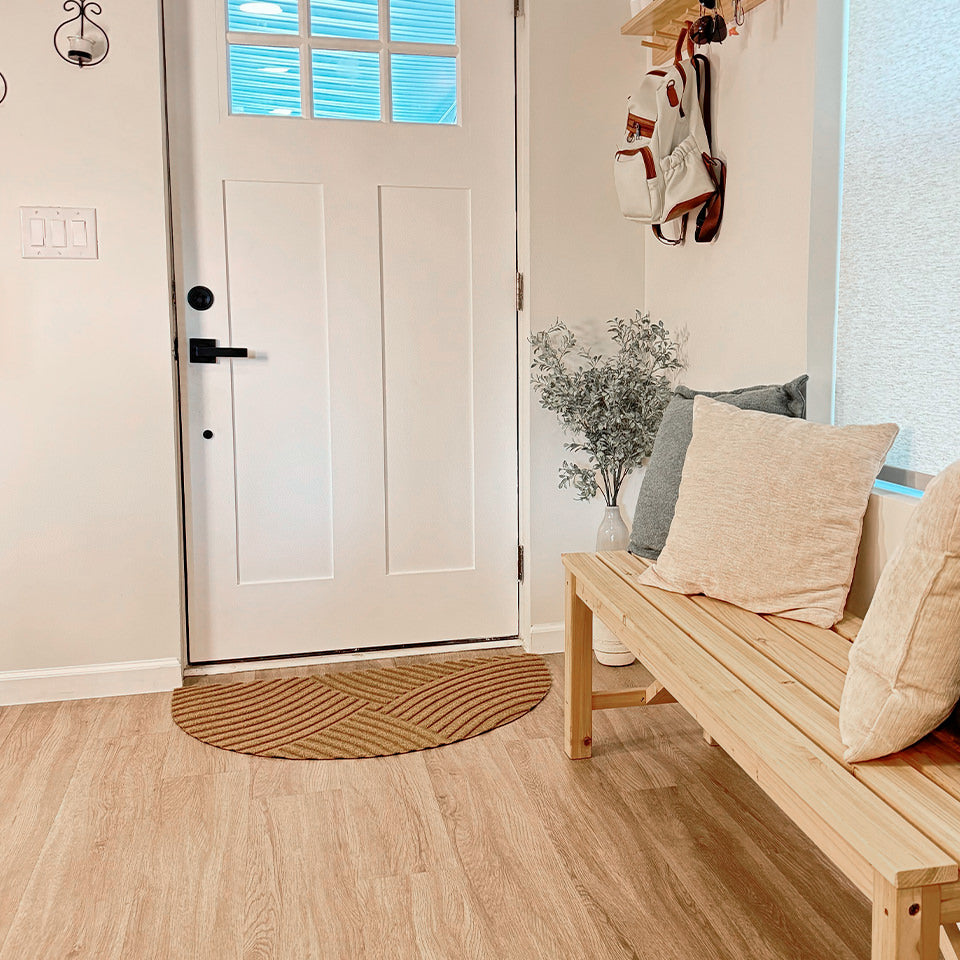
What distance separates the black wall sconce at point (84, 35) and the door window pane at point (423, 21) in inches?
33.4

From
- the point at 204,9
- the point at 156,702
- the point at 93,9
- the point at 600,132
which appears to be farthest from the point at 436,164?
the point at 156,702

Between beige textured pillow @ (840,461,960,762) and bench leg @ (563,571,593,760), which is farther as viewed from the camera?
bench leg @ (563,571,593,760)

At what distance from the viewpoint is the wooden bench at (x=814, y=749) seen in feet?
3.44

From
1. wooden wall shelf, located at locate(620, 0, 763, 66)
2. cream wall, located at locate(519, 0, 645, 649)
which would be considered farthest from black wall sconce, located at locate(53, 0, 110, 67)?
wooden wall shelf, located at locate(620, 0, 763, 66)

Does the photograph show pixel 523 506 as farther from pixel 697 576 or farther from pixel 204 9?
pixel 204 9

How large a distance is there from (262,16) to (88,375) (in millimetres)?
1196

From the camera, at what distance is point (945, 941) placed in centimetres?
126

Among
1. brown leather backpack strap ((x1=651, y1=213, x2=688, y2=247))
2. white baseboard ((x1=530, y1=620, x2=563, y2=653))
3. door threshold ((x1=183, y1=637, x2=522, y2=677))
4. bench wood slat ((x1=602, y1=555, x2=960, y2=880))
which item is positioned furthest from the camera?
white baseboard ((x1=530, y1=620, x2=563, y2=653))

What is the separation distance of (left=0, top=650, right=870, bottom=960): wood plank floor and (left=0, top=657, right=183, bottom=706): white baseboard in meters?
0.26

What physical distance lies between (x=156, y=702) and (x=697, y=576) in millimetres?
1698

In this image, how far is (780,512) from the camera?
1819 millimetres

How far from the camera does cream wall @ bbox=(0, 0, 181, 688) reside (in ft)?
8.60

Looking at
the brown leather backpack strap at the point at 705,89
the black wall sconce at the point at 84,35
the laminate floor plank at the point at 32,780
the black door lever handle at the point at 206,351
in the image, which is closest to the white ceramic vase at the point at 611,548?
the brown leather backpack strap at the point at 705,89

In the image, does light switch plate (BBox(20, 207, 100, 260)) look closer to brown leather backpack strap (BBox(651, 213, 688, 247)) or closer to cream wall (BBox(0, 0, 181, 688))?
cream wall (BBox(0, 0, 181, 688))
